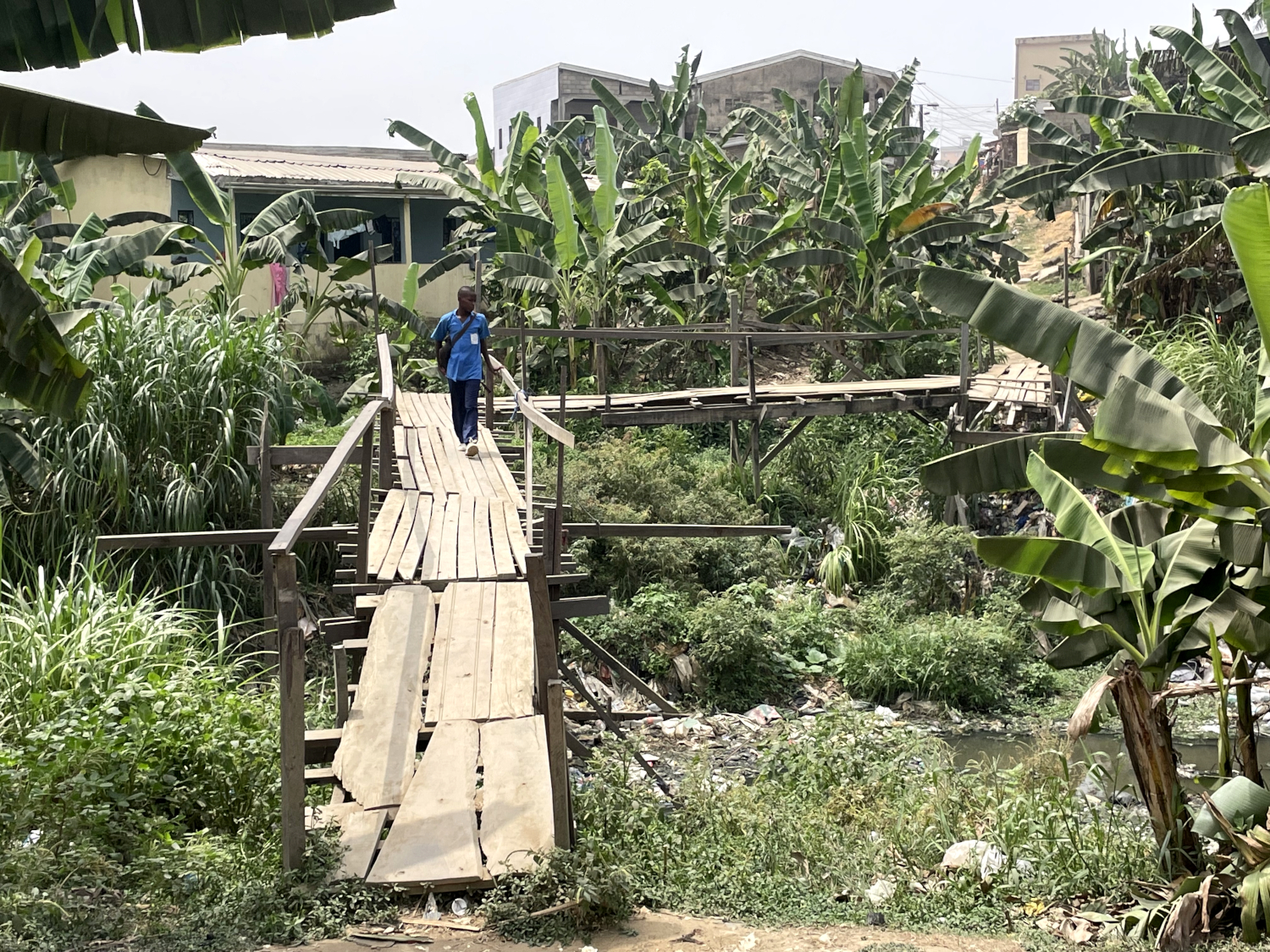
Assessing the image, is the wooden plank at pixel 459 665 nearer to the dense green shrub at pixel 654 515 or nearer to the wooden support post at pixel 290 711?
the wooden support post at pixel 290 711

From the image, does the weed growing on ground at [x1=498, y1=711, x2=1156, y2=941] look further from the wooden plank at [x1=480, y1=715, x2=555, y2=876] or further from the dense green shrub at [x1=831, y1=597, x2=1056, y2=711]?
the dense green shrub at [x1=831, y1=597, x2=1056, y2=711]

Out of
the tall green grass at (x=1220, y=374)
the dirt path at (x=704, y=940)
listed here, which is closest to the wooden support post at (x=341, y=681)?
the dirt path at (x=704, y=940)

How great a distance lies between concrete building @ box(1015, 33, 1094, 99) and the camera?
52312 mm

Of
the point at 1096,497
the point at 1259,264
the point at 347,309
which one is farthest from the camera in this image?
the point at 347,309

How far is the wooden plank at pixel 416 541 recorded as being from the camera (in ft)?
24.3

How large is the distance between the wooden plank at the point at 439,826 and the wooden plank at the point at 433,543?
7.09 ft

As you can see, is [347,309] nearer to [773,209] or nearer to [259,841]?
[773,209]

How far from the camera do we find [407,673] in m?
5.94

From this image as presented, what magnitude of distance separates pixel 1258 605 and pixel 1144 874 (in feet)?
4.96

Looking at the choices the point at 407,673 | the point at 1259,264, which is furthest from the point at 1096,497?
the point at 407,673

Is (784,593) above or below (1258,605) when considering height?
below

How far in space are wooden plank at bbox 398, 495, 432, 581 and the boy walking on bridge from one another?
1.68 m

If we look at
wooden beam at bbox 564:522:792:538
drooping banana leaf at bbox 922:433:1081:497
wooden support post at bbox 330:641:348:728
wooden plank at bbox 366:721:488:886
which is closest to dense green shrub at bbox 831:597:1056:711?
wooden beam at bbox 564:522:792:538

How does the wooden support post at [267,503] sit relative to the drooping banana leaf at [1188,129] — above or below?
below
